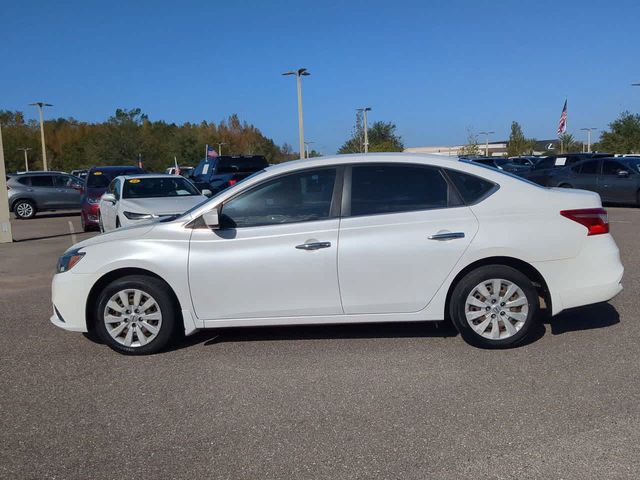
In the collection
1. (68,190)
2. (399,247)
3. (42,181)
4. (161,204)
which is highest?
(42,181)

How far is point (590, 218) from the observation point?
5.41 meters

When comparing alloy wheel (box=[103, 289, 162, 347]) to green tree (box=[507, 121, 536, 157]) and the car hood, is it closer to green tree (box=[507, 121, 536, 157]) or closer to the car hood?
the car hood

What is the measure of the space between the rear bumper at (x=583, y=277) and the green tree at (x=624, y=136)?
56.1 m

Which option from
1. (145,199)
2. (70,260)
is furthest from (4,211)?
(70,260)

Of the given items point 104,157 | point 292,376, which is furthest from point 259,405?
point 104,157

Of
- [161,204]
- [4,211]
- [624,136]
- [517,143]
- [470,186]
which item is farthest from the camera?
[517,143]

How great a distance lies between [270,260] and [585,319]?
329 cm

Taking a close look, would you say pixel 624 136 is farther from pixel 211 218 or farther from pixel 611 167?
pixel 211 218

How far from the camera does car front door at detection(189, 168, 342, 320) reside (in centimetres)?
527

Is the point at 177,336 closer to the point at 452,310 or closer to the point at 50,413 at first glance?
the point at 50,413

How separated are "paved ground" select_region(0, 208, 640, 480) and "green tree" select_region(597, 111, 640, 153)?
182 feet

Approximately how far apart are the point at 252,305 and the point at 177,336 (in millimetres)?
859

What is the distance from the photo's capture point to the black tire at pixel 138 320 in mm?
5418

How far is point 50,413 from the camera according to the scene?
4371 mm
